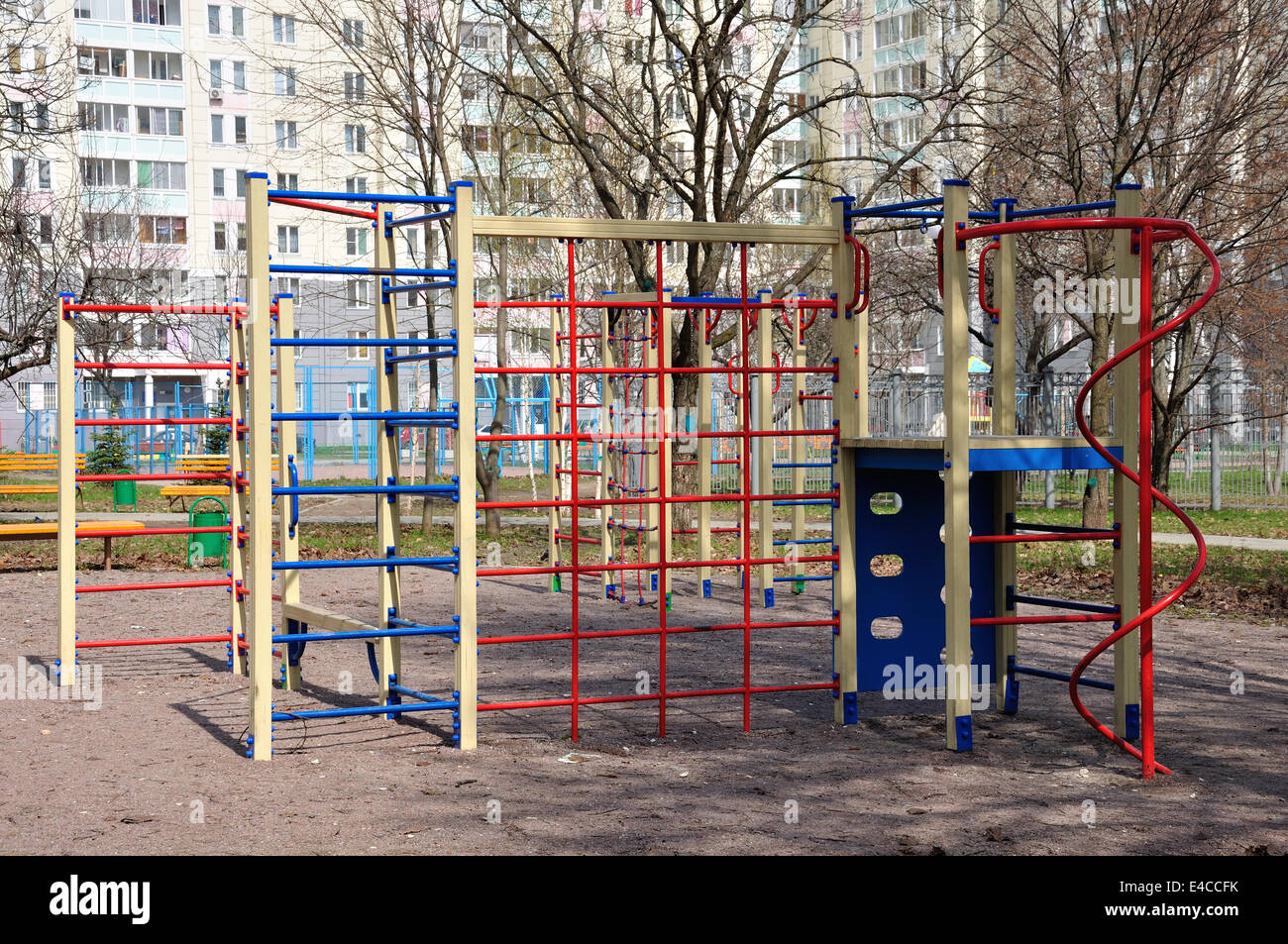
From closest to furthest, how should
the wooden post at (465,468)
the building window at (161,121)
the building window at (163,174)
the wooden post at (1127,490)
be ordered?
the wooden post at (1127,490), the wooden post at (465,468), the building window at (163,174), the building window at (161,121)

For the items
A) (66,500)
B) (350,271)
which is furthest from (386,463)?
(66,500)

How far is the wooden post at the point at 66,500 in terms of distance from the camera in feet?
27.6

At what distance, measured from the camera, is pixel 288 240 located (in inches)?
1829

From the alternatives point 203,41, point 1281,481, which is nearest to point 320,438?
point 203,41

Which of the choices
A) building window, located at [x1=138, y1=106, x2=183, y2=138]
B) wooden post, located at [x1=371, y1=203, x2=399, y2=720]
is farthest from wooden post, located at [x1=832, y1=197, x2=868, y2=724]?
building window, located at [x1=138, y1=106, x2=183, y2=138]

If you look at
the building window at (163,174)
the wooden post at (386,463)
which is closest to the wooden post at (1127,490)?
the wooden post at (386,463)

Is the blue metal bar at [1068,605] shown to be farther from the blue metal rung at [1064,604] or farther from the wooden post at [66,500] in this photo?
the wooden post at [66,500]

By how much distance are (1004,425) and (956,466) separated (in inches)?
48.1

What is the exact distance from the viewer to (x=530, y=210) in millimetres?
22625

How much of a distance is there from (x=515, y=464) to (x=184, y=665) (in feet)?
87.4

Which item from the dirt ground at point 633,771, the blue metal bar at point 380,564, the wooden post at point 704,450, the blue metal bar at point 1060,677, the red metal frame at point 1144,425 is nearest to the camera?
the dirt ground at point 633,771

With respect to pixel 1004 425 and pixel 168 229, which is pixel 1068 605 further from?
pixel 168 229

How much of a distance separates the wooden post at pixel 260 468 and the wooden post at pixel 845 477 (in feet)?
9.59

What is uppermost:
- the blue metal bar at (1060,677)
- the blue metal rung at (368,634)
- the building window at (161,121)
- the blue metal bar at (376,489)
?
the building window at (161,121)
